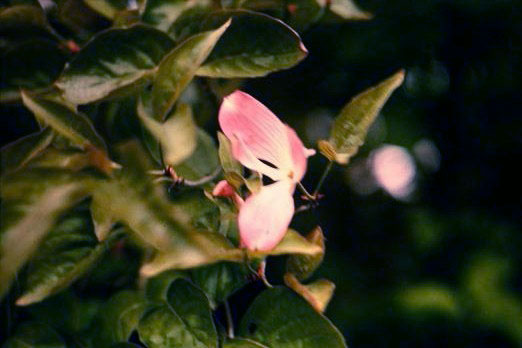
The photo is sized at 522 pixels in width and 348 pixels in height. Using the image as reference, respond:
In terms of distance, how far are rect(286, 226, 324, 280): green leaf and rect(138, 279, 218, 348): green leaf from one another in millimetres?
67

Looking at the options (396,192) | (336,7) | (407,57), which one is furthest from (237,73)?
(396,192)

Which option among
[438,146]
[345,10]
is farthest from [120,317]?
[438,146]

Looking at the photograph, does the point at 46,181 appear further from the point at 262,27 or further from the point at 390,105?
the point at 390,105

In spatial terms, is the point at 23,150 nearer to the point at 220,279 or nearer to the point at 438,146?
the point at 220,279

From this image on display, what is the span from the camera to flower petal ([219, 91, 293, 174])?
1.39 ft

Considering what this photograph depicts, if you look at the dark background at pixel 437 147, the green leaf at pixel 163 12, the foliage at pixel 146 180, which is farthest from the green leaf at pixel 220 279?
the dark background at pixel 437 147

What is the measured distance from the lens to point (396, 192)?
1.34 m

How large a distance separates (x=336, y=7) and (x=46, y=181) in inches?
14.8

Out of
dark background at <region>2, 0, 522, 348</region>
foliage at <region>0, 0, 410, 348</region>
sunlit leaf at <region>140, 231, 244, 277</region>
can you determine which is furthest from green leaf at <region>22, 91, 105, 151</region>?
dark background at <region>2, 0, 522, 348</region>

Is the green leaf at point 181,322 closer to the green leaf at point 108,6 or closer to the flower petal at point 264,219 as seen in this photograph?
the flower petal at point 264,219

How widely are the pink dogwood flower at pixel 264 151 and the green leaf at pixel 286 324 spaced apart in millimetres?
82

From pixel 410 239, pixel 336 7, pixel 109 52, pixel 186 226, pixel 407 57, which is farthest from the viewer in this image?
pixel 410 239

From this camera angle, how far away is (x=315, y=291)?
1.50 feet

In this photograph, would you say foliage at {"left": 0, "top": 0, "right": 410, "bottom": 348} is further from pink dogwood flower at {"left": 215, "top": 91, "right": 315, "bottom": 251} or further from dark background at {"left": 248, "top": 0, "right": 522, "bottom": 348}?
dark background at {"left": 248, "top": 0, "right": 522, "bottom": 348}
